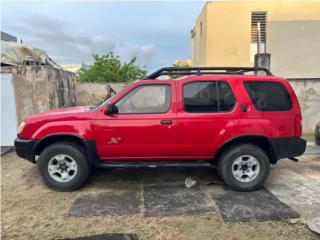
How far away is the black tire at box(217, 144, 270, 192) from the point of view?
4.52m

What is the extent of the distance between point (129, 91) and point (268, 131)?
2350 millimetres

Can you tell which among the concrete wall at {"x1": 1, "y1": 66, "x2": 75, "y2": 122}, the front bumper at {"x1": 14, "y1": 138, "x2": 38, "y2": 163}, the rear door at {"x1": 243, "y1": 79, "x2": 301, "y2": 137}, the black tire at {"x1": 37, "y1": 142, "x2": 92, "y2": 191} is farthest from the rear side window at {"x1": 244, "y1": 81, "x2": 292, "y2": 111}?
the concrete wall at {"x1": 1, "y1": 66, "x2": 75, "y2": 122}

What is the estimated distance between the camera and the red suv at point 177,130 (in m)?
4.47

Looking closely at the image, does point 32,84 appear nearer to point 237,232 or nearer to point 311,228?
point 237,232

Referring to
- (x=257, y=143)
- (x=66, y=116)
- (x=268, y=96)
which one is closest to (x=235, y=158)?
(x=257, y=143)

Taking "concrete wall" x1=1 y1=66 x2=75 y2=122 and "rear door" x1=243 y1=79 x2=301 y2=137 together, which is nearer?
"rear door" x1=243 y1=79 x2=301 y2=137

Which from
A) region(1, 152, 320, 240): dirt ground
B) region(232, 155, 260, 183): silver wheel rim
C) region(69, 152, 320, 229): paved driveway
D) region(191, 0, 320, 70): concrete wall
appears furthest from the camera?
region(191, 0, 320, 70): concrete wall

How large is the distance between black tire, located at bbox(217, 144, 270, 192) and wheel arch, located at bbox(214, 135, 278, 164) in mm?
70

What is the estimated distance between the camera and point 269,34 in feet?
60.3

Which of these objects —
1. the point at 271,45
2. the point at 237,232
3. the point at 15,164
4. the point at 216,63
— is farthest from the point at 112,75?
the point at 237,232

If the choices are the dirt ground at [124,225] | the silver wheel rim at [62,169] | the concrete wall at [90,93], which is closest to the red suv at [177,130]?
the silver wheel rim at [62,169]

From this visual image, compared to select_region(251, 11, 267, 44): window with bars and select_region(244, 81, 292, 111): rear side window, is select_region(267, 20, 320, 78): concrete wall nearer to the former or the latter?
select_region(251, 11, 267, 44): window with bars

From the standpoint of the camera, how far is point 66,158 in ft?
15.1

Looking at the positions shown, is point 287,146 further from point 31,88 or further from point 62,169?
point 31,88
